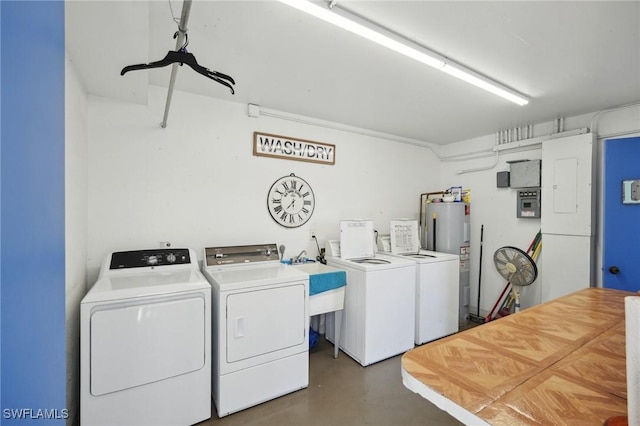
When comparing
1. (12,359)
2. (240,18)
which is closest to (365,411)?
(12,359)

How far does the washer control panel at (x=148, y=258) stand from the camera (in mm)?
2234

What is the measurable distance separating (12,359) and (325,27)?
201 cm

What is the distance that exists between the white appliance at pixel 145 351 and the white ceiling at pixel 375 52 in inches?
60.3

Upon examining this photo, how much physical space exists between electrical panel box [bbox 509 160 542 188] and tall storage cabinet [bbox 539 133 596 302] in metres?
0.13

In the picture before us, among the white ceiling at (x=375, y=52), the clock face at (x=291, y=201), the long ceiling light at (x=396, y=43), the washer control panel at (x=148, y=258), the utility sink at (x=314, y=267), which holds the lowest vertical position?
the utility sink at (x=314, y=267)

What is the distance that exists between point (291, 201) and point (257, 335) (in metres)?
1.59

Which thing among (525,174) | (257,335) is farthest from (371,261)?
(525,174)

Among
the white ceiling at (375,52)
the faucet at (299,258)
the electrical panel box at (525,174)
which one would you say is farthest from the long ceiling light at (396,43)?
Answer: the faucet at (299,258)

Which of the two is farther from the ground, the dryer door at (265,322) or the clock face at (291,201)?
the clock face at (291,201)

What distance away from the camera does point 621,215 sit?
2.89m

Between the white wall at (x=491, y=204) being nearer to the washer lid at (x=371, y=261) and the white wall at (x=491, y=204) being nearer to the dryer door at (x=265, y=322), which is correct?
the washer lid at (x=371, y=261)

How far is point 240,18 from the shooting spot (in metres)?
1.68

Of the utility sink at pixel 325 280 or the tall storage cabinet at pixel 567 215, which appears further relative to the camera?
the tall storage cabinet at pixel 567 215

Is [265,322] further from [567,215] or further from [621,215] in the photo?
[621,215]
